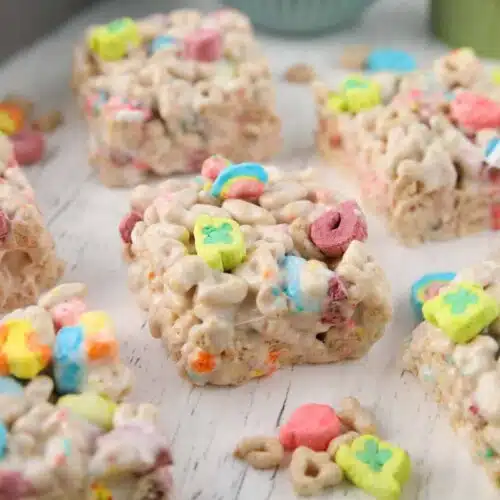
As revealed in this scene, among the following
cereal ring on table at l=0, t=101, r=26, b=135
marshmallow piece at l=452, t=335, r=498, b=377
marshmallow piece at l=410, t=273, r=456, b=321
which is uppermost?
marshmallow piece at l=452, t=335, r=498, b=377

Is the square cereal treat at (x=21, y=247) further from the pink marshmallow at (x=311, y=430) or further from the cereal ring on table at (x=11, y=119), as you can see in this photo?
the pink marshmallow at (x=311, y=430)

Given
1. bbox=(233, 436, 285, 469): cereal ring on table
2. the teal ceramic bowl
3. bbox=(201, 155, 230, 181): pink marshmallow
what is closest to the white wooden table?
bbox=(233, 436, 285, 469): cereal ring on table

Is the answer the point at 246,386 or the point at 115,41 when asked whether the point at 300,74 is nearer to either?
the point at 115,41

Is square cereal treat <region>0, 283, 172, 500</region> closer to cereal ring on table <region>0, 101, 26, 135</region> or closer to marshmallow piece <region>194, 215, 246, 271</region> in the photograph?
marshmallow piece <region>194, 215, 246, 271</region>

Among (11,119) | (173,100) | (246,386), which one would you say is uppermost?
(173,100)

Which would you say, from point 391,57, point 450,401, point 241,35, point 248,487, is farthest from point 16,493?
point 391,57

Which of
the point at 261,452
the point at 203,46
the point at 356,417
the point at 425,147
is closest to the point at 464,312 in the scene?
the point at 356,417
